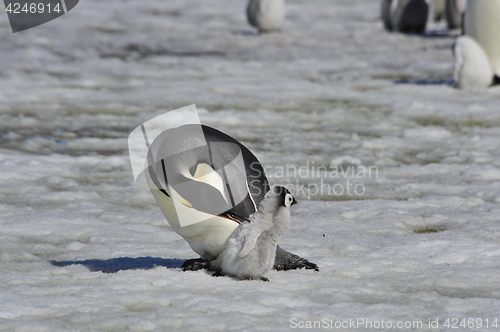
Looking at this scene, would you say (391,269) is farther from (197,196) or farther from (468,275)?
(197,196)

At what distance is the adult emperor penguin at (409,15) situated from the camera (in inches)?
441

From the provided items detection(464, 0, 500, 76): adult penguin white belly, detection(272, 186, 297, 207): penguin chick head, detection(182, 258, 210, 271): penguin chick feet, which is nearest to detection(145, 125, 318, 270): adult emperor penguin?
detection(182, 258, 210, 271): penguin chick feet

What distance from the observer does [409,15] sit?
11.2m

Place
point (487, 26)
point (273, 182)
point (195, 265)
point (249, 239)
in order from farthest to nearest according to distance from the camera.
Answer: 1. point (487, 26)
2. point (273, 182)
3. point (195, 265)
4. point (249, 239)

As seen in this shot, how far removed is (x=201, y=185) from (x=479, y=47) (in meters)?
5.31

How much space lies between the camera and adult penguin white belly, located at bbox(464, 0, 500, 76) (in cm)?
675

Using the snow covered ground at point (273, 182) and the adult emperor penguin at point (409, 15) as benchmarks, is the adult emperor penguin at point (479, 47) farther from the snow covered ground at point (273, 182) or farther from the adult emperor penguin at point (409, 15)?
the adult emperor penguin at point (409, 15)

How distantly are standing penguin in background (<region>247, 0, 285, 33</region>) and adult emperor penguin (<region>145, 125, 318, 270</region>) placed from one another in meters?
9.07

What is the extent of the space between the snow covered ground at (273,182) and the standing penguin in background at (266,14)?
4.26 feet

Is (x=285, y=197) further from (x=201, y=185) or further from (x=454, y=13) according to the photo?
(x=454, y=13)

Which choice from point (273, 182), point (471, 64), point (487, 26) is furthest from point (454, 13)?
point (273, 182)

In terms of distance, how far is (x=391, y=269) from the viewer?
2.51 metres

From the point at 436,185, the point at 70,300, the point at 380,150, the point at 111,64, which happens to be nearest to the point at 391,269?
the point at 70,300

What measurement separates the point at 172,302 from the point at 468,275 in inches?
47.4
